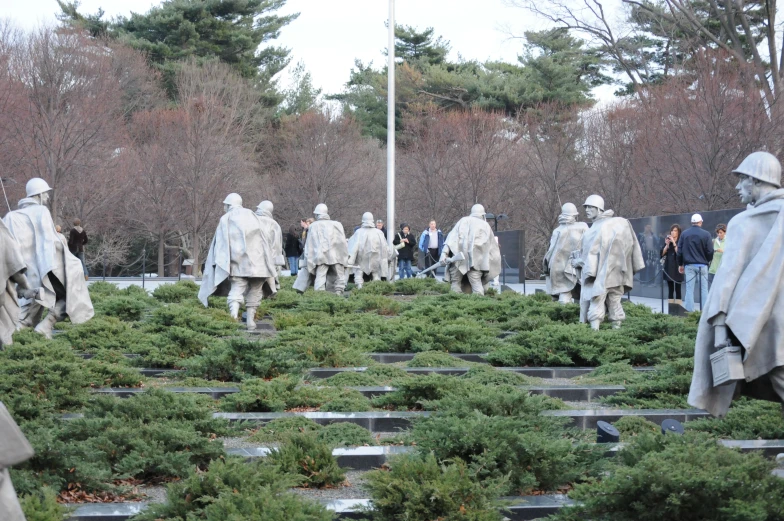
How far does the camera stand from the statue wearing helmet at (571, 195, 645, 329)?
15.5 metres

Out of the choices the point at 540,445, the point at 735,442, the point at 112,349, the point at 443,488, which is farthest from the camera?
the point at 112,349

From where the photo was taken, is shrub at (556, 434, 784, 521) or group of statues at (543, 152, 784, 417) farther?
group of statues at (543, 152, 784, 417)

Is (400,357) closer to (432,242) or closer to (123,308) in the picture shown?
(123,308)

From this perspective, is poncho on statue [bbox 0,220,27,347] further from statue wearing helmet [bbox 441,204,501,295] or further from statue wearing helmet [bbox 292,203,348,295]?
statue wearing helmet [bbox 441,204,501,295]

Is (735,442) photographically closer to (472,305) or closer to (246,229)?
(246,229)

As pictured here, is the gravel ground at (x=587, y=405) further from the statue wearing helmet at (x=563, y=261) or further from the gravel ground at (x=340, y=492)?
the statue wearing helmet at (x=563, y=261)

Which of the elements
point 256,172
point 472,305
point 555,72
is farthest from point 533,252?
point 472,305

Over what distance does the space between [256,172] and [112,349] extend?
37768mm

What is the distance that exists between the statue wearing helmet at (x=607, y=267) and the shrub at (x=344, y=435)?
7525 millimetres

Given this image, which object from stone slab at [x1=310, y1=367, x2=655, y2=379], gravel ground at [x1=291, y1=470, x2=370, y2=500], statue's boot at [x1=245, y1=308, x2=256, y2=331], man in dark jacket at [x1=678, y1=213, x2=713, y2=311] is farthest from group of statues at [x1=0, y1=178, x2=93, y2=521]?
man in dark jacket at [x1=678, y1=213, x2=713, y2=311]

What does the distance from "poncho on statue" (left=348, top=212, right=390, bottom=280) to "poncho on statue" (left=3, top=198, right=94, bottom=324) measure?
1329 cm

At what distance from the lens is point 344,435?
841cm

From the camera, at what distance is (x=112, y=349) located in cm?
1339

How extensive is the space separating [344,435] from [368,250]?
18282 mm
